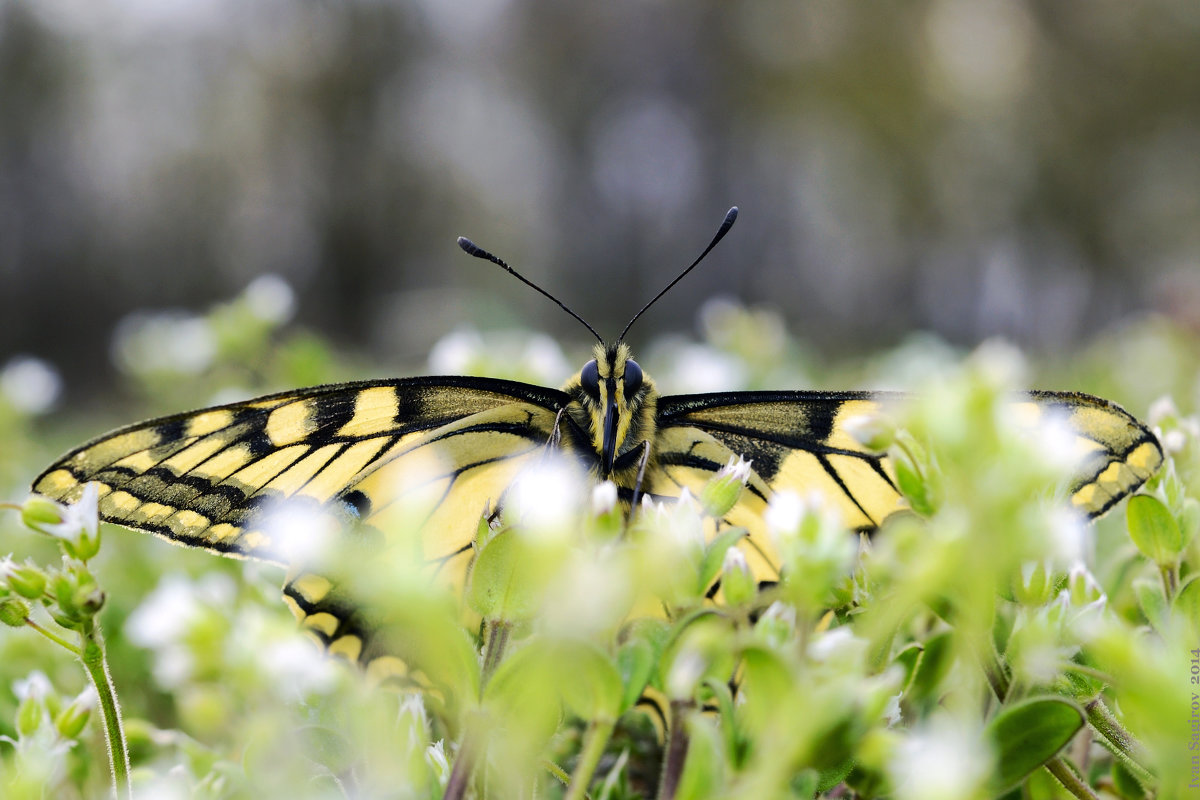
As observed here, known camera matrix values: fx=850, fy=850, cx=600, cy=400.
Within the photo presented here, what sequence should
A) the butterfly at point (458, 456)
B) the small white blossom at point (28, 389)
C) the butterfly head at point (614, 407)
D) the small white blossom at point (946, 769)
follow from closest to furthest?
the small white blossom at point (946, 769)
the butterfly at point (458, 456)
the butterfly head at point (614, 407)
the small white blossom at point (28, 389)

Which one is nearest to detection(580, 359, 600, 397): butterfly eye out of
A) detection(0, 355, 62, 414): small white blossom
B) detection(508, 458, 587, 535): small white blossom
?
detection(508, 458, 587, 535): small white blossom

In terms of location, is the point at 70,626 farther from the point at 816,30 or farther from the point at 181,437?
the point at 816,30

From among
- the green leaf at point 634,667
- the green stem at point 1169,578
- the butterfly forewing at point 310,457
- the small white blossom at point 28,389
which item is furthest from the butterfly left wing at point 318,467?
the small white blossom at point 28,389

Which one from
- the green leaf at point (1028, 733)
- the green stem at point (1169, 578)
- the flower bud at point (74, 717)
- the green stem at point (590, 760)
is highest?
the flower bud at point (74, 717)

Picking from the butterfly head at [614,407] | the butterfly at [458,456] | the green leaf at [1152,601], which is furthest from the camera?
the butterfly head at [614,407]

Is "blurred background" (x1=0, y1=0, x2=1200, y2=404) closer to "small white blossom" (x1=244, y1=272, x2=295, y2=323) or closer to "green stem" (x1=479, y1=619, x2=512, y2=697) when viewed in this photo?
"small white blossom" (x1=244, y1=272, x2=295, y2=323)

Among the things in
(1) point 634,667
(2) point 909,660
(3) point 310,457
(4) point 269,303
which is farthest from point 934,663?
(4) point 269,303

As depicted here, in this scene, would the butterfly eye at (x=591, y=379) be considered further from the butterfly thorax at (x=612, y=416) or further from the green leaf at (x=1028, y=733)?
the green leaf at (x=1028, y=733)

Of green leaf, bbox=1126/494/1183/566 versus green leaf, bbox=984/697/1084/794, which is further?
green leaf, bbox=1126/494/1183/566
